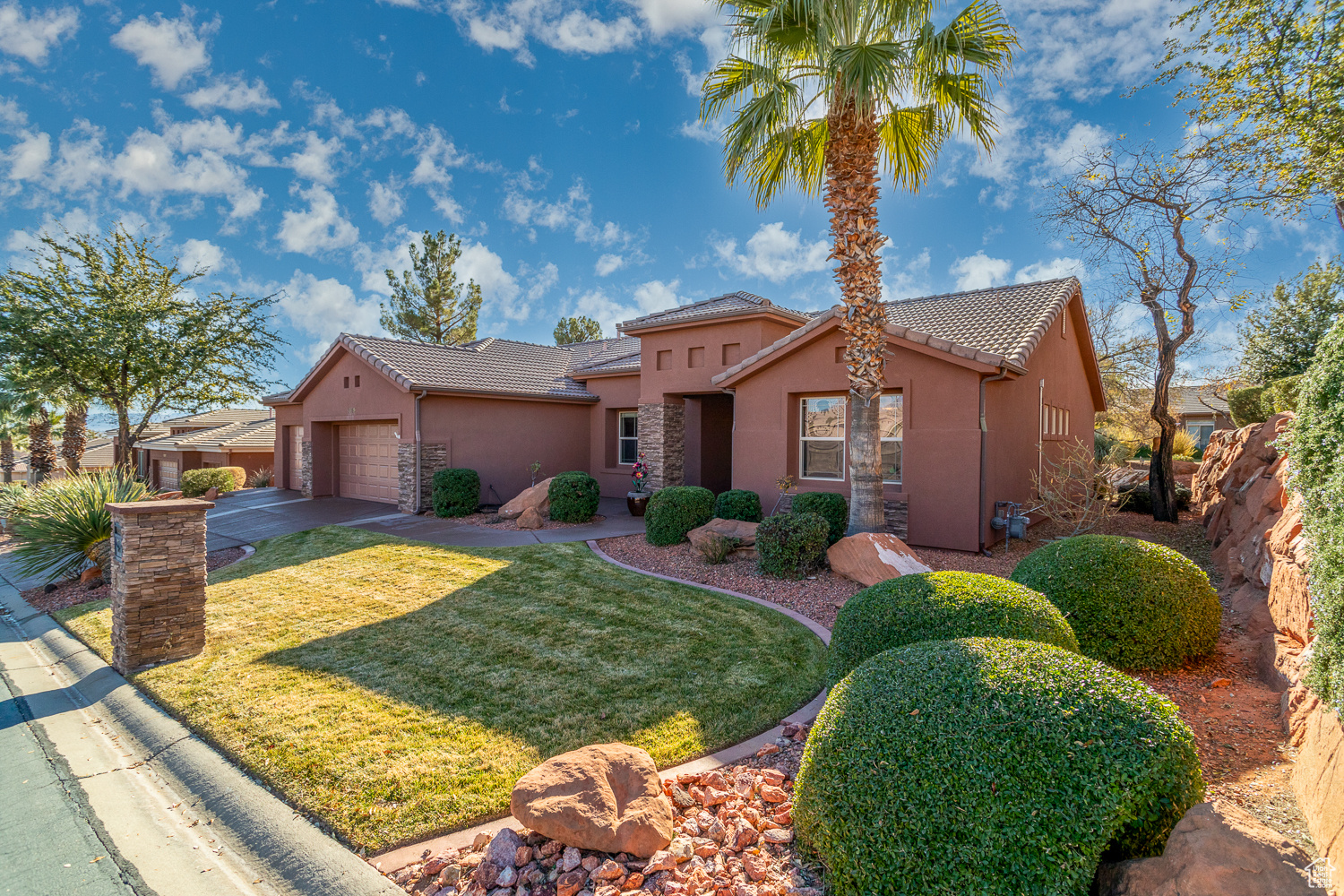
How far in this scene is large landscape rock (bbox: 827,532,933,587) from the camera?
7.54m

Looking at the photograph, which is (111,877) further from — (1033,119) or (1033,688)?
(1033,119)

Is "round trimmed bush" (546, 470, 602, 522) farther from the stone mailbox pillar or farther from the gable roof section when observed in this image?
the stone mailbox pillar

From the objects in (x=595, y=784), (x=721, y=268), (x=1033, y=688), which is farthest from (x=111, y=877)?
(x=721, y=268)

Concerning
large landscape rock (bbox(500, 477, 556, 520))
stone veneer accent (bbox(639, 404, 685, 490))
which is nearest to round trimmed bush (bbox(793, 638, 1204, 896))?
large landscape rock (bbox(500, 477, 556, 520))

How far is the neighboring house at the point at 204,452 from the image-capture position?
24516 millimetres

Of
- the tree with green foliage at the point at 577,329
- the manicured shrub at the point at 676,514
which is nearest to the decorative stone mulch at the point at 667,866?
the manicured shrub at the point at 676,514

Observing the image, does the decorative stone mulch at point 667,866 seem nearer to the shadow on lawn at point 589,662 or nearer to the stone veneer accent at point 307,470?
the shadow on lawn at point 589,662

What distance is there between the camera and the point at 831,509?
31.6 ft

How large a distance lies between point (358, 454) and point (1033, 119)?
19385 millimetres

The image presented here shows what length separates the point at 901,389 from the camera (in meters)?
10.3

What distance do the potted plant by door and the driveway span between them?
0.92 ft

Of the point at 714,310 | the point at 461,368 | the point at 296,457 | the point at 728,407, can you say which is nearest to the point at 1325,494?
the point at 714,310

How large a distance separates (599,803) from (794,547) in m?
5.61

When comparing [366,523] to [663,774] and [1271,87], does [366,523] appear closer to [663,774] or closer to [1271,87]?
[663,774]
